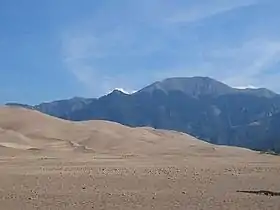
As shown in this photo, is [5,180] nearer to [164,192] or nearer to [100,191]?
[100,191]

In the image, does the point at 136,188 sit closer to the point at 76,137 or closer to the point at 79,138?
the point at 79,138

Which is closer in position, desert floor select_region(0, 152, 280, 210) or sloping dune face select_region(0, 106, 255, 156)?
desert floor select_region(0, 152, 280, 210)

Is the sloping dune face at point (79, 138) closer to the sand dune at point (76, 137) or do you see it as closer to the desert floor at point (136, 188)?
the sand dune at point (76, 137)

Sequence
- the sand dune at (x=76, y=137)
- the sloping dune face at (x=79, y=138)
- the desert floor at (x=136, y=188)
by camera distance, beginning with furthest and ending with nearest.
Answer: the sand dune at (x=76, y=137) < the sloping dune face at (x=79, y=138) < the desert floor at (x=136, y=188)

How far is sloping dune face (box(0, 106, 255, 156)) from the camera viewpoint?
2071 inches

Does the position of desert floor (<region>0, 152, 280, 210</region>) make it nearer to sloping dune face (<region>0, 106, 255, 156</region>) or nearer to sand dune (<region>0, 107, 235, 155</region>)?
sloping dune face (<region>0, 106, 255, 156</region>)

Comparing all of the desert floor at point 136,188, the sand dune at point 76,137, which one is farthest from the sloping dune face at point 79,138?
the desert floor at point 136,188

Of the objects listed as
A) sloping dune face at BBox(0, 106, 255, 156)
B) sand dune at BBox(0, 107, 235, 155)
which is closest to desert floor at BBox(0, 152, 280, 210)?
sloping dune face at BBox(0, 106, 255, 156)

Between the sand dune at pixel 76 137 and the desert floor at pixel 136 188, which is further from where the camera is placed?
the sand dune at pixel 76 137

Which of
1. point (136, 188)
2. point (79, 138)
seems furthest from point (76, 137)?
point (136, 188)

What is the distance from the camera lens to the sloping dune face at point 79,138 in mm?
52594

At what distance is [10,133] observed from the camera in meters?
56.7

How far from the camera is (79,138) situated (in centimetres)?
6016

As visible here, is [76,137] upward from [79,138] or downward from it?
upward
